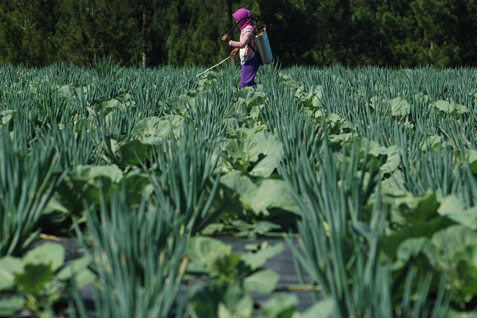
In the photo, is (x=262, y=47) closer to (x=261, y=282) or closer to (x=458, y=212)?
(x=458, y=212)

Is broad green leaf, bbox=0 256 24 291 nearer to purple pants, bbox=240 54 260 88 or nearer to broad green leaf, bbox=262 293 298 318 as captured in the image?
broad green leaf, bbox=262 293 298 318

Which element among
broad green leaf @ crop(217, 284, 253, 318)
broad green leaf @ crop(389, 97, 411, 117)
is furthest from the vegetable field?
broad green leaf @ crop(389, 97, 411, 117)

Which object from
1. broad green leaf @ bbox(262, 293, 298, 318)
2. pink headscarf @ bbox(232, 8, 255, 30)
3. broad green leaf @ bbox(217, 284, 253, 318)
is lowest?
broad green leaf @ bbox(217, 284, 253, 318)

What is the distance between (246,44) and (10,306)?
4.52m

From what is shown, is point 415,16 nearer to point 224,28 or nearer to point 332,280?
point 224,28

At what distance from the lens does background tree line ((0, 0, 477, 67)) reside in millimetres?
14609

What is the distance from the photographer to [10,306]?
27.0 inches

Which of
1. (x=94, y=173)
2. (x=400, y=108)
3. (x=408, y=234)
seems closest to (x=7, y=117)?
(x=94, y=173)

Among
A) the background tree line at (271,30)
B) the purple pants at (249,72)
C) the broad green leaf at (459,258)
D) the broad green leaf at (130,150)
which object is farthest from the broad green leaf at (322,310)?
the background tree line at (271,30)

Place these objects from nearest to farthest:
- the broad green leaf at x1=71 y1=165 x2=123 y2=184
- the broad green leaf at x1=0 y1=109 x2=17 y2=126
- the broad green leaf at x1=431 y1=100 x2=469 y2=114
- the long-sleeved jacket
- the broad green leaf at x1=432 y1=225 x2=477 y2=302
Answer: the broad green leaf at x1=432 y1=225 x2=477 y2=302, the broad green leaf at x1=71 y1=165 x2=123 y2=184, the broad green leaf at x1=0 y1=109 x2=17 y2=126, the broad green leaf at x1=431 y1=100 x2=469 y2=114, the long-sleeved jacket

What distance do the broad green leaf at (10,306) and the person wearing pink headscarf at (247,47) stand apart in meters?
4.09

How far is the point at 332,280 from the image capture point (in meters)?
0.66

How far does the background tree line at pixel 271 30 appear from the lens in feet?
47.9

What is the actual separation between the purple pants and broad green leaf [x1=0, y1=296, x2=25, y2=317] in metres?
4.04
